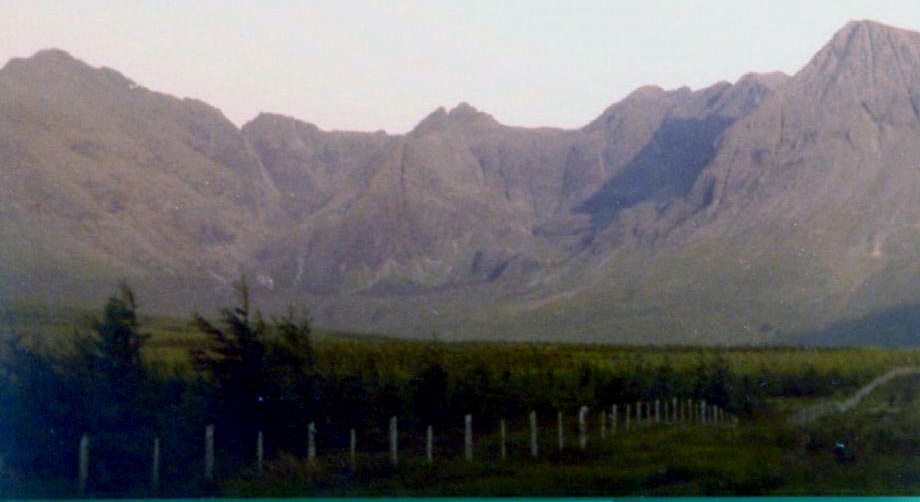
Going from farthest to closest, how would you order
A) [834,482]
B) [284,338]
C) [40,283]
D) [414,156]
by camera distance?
[414,156] < [40,283] < [284,338] < [834,482]

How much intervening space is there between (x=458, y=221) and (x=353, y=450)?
2652cm

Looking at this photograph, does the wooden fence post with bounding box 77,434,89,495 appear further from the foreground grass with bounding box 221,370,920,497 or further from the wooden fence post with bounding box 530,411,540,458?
the wooden fence post with bounding box 530,411,540,458

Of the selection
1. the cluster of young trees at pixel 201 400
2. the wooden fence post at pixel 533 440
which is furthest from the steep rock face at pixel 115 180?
the wooden fence post at pixel 533 440

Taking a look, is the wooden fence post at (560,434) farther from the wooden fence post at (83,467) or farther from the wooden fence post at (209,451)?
the wooden fence post at (83,467)

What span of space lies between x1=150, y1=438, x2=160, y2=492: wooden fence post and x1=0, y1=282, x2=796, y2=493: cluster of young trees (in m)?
0.14

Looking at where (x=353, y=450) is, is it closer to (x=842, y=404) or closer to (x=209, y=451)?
(x=209, y=451)

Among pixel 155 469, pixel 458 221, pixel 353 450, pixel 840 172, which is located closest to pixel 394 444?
pixel 353 450

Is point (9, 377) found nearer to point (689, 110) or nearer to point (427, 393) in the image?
point (427, 393)

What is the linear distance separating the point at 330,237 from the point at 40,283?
759 centimetres

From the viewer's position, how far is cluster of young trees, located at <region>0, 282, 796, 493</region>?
1627 centimetres

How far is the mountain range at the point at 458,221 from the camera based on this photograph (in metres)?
24.5

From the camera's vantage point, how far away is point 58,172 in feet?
84.8

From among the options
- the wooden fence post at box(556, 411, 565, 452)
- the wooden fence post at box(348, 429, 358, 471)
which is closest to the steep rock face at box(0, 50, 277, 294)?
the wooden fence post at box(348, 429, 358, 471)

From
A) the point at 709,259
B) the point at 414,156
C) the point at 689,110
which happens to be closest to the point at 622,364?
the point at 414,156
